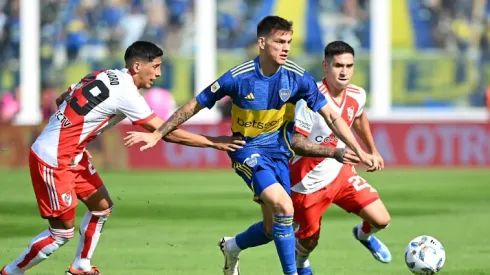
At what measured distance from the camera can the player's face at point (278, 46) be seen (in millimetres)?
8609

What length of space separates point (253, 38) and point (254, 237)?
1876 cm

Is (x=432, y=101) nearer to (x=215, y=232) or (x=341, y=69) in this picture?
(x=215, y=232)

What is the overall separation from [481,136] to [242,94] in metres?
15.1

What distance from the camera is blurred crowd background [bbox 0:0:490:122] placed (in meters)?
28.0

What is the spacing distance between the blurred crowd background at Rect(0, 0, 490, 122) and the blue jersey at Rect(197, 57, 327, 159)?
19.0m

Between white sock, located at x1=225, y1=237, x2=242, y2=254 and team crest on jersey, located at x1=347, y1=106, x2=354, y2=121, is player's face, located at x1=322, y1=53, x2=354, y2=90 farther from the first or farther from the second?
white sock, located at x1=225, y1=237, x2=242, y2=254

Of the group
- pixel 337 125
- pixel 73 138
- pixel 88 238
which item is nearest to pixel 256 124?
pixel 337 125

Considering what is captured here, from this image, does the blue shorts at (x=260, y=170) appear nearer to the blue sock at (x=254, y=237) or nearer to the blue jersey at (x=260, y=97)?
the blue jersey at (x=260, y=97)

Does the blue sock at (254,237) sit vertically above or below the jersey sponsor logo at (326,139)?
below

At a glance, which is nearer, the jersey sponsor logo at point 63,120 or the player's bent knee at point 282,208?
the player's bent knee at point 282,208

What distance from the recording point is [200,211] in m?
15.3

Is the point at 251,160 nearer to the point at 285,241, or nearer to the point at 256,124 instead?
the point at 256,124

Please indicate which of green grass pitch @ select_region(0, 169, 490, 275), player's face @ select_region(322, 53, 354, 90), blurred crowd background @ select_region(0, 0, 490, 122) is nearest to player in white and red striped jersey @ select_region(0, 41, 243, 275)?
green grass pitch @ select_region(0, 169, 490, 275)

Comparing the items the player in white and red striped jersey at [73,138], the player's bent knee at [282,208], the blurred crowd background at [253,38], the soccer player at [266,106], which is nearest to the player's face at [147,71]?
the player in white and red striped jersey at [73,138]
